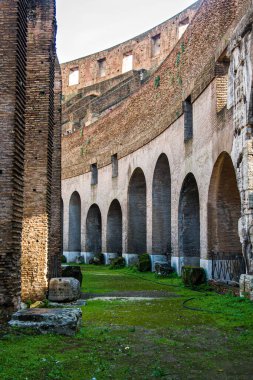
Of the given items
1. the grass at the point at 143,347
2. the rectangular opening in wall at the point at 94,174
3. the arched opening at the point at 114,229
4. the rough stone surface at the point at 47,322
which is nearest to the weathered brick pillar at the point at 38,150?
the grass at the point at 143,347

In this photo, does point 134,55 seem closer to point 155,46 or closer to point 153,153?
point 155,46

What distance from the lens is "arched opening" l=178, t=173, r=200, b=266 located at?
1706 centimetres

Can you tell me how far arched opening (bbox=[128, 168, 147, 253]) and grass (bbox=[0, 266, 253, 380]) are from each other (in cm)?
1422

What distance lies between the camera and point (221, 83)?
13086 millimetres

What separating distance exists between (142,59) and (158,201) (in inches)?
827

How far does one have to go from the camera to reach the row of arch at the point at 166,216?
13.4 metres

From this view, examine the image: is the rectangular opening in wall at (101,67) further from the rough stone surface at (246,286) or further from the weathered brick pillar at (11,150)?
the weathered brick pillar at (11,150)

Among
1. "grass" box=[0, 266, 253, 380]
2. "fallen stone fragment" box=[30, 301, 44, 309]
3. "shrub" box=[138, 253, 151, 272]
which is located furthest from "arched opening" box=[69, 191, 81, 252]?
"grass" box=[0, 266, 253, 380]

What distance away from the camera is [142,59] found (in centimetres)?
3869

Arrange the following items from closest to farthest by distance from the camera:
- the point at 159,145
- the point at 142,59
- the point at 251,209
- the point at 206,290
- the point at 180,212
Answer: the point at 251,209, the point at 206,290, the point at 180,212, the point at 159,145, the point at 142,59

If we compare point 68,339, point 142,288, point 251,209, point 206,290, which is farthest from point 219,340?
point 142,288

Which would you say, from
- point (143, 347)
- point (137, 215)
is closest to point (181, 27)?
point (137, 215)

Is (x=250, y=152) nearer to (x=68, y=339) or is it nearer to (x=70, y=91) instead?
(x=68, y=339)

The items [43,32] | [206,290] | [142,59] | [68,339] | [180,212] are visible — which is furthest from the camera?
[142,59]
